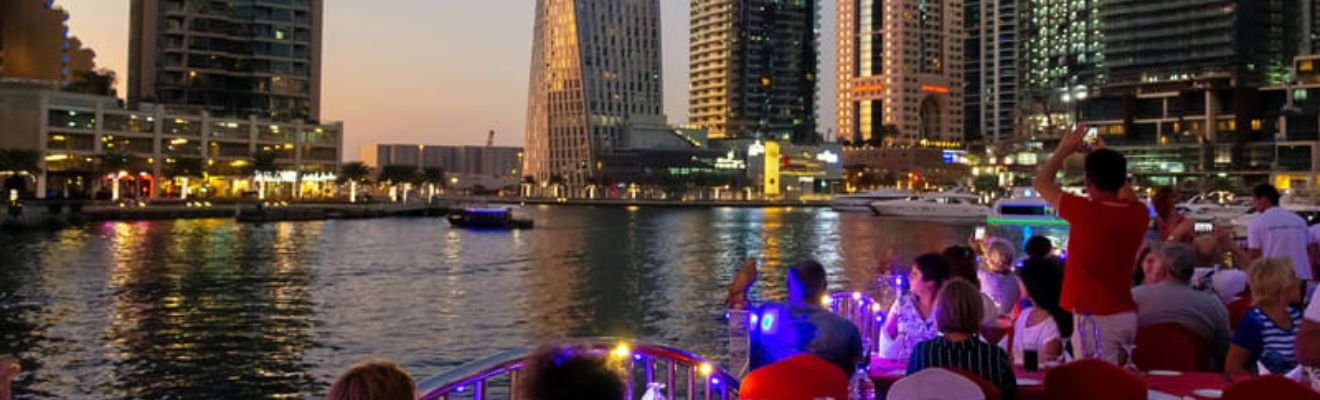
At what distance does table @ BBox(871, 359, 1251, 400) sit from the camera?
5.59 metres

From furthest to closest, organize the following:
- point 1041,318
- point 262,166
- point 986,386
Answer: point 262,166 → point 1041,318 → point 986,386

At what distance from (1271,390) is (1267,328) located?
2.83 m

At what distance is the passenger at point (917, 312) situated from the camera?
305 inches

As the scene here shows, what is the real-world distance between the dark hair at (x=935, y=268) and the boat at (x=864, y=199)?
128 m

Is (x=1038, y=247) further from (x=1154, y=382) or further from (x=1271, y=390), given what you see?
(x=1271, y=390)

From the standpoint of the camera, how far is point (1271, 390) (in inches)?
178

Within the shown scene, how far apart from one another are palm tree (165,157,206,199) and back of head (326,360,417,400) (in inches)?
4571

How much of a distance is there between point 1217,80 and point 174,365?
490 ft

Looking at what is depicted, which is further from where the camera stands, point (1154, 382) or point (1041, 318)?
point (1041, 318)

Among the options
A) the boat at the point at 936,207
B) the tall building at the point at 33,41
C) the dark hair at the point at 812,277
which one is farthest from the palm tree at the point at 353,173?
the dark hair at the point at 812,277

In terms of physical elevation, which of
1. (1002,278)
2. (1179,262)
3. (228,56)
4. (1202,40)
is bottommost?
(1002,278)

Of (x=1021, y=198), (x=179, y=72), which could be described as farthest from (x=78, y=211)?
(x=1021, y=198)

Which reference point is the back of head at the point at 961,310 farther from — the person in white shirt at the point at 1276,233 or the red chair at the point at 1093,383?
the person in white shirt at the point at 1276,233

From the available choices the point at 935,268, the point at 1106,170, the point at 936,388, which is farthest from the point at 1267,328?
the point at 936,388
